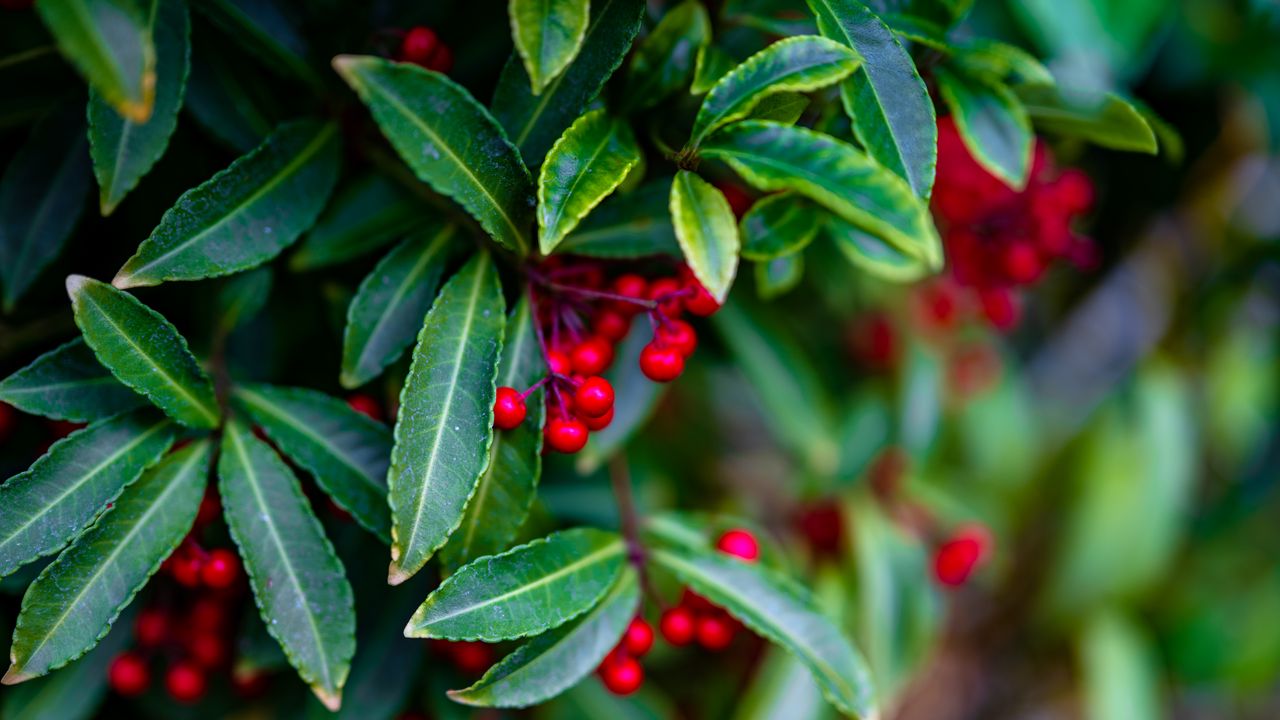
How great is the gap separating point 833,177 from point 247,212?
427 millimetres

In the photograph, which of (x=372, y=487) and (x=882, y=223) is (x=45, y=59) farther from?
(x=882, y=223)

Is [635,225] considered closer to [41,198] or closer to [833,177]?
[833,177]

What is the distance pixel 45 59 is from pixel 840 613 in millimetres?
1058

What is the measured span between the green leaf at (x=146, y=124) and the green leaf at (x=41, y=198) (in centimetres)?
14

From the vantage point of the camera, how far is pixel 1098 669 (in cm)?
148

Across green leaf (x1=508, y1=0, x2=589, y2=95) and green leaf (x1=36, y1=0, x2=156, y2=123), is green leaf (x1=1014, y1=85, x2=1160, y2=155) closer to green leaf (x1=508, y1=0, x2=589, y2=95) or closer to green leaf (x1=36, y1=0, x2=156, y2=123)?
green leaf (x1=508, y1=0, x2=589, y2=95)

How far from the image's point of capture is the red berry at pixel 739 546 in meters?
0.85

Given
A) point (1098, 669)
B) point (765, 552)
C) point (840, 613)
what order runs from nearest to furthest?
point (765, 552)
point (840, 613)
point (1098, 669)

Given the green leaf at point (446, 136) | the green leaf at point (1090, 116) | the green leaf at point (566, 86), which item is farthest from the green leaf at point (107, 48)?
the green leaf at point (1090, 116)

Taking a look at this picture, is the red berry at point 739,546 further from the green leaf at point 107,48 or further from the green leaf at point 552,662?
the green leaf at point 107,48

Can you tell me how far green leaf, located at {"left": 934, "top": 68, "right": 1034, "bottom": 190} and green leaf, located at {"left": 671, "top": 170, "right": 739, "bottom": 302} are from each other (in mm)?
261

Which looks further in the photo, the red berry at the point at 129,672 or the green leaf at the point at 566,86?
the red berry at the point at 129,672

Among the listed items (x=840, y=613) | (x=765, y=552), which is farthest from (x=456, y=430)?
(x=840, y=613)

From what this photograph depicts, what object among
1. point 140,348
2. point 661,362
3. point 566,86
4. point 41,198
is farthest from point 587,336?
point 41,198
